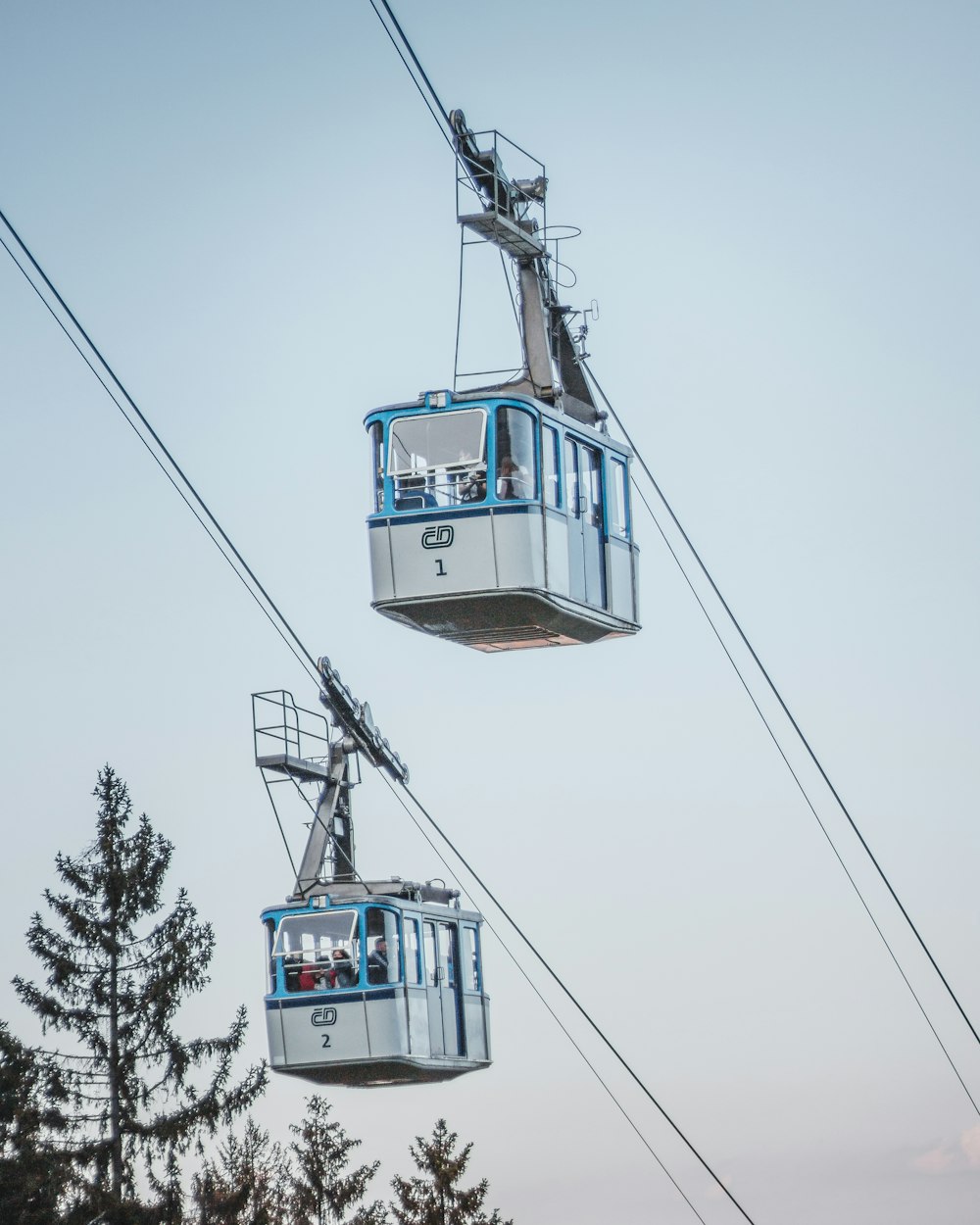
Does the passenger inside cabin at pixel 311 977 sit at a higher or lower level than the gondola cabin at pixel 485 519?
lower

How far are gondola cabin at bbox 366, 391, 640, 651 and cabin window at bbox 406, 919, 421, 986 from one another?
7645 mm

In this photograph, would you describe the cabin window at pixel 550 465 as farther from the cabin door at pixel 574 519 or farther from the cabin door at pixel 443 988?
the cabin door at pixel 443 988

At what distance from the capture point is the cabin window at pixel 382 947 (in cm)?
3544

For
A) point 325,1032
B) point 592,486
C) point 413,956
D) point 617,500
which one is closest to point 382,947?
point 413,956

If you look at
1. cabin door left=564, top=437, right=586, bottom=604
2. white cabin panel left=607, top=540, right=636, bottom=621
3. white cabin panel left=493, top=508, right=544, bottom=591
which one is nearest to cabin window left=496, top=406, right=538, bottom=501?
white cabin panel left=493, top=508, right=544, bottom=591

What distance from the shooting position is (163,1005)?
175 ft

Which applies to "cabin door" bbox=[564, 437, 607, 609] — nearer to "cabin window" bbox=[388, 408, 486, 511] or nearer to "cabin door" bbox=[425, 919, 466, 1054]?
"cabin window" bbox=[388, 408, 486, 511]

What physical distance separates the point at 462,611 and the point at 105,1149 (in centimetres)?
2634

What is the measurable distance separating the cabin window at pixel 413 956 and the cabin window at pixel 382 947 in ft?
0.82

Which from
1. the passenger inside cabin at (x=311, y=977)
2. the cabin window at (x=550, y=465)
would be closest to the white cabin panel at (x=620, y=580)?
the cabin window at (x=550, y=465)

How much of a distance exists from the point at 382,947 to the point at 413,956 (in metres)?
0.66

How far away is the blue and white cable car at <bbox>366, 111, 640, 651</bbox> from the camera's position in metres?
28.1

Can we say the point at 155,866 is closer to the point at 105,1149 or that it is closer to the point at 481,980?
the point at 105,1149

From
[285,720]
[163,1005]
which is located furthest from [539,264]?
[163,1005]
